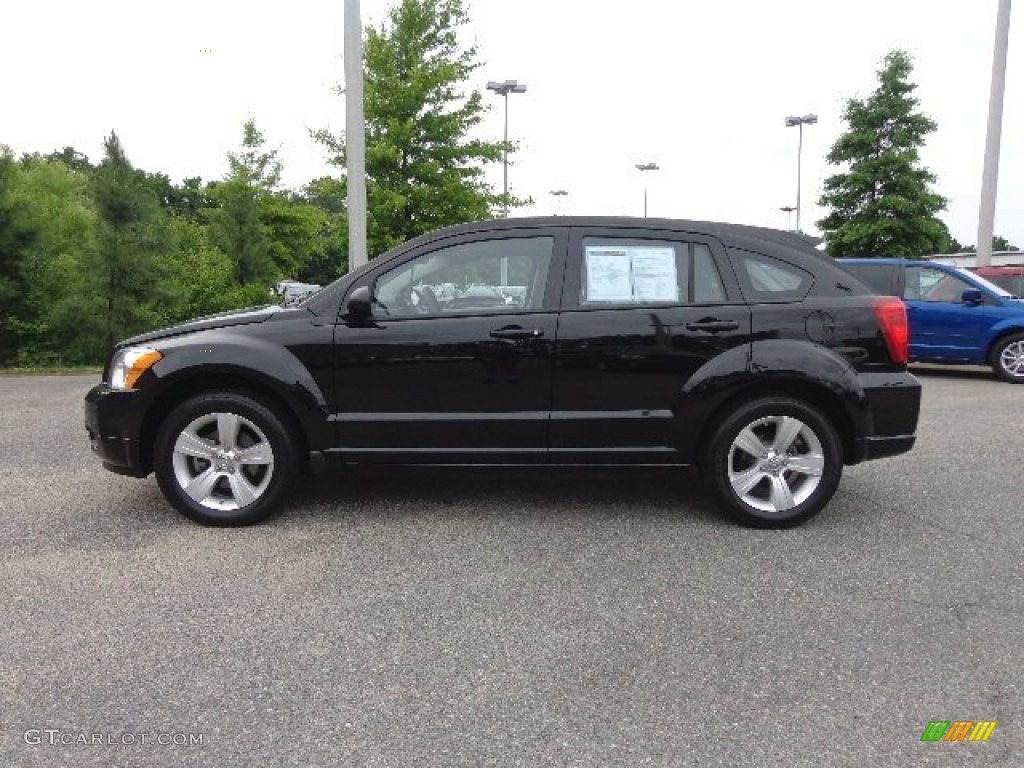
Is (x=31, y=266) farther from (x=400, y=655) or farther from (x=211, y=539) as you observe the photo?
(x=400, y=655)

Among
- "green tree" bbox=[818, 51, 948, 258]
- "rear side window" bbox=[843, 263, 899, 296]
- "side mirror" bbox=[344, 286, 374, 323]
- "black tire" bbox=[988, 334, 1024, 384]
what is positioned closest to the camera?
"side mirror" bbox=[344, 286, 374, 323]

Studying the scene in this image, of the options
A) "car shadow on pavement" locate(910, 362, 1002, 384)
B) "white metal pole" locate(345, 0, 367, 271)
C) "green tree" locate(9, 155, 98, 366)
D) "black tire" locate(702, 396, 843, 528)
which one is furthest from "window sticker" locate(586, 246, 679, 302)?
"green tree" locate(9, 155, 98, 366)

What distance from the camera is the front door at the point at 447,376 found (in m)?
4.36

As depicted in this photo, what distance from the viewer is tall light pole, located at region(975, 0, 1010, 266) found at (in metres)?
16.2

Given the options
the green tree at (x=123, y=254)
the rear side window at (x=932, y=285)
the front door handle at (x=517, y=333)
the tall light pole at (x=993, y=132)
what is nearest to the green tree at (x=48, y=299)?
the green tree at (x=123, y=254)

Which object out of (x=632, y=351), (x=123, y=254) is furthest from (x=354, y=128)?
(x=123, y=254)

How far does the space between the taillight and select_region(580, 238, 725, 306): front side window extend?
866 millimetres

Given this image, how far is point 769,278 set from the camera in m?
4.50

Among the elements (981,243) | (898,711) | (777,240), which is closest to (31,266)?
(777,240)

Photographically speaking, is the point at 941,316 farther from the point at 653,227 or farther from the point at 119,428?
the point at 119,428

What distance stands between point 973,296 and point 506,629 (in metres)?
10.2

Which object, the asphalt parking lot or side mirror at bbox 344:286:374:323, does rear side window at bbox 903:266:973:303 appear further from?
side mirror at bbox 344:286:374:323

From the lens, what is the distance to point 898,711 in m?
2.60

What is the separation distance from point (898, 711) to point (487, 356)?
255 cm
